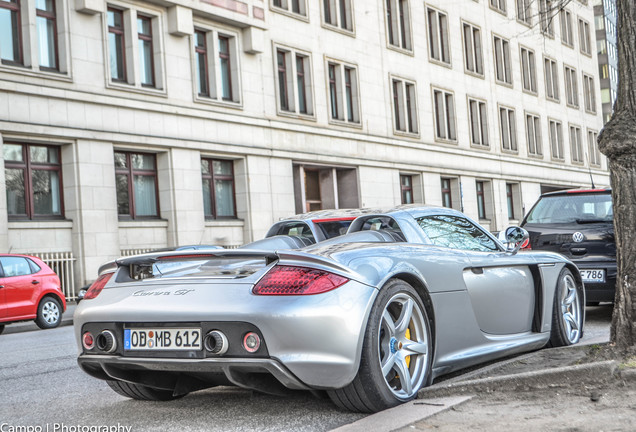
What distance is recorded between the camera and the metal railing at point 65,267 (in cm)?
2070

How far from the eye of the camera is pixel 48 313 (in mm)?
15875

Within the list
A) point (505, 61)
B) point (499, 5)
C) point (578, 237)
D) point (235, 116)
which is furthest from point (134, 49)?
point (499, 5)

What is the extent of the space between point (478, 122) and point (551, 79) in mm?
10572

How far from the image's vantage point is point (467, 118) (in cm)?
3988

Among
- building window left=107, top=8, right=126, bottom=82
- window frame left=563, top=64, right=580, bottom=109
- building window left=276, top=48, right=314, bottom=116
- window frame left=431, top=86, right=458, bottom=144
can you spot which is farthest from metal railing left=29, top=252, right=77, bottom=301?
window frame left=563, top=64, right=580, bottom=109

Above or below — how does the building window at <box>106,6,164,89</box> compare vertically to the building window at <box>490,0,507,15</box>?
below

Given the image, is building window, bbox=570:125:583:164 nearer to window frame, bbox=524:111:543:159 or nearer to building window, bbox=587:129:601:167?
building window, bbox=587:129:601:167

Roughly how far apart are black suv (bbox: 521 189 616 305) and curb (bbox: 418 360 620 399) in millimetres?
5025

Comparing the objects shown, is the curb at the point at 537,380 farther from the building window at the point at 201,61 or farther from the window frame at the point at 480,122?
the window frame at the point at 480,122

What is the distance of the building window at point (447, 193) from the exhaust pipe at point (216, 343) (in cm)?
3405

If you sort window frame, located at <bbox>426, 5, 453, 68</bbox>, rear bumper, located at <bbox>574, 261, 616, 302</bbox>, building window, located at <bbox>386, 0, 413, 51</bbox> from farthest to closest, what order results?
window frame, located at <bbox>426, 5, 453, 68</bbox> < building window, located at <bbox>386, 0, 413, 51</bbox> < rear bumper, located at <bbox>574, 261, 616, 302</bbox>

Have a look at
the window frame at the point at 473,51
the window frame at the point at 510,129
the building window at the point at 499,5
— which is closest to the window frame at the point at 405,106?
the window frame at the point at 473,51

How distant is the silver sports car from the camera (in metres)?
4.36

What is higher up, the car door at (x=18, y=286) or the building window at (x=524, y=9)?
the building window at (x=524, y=9)
